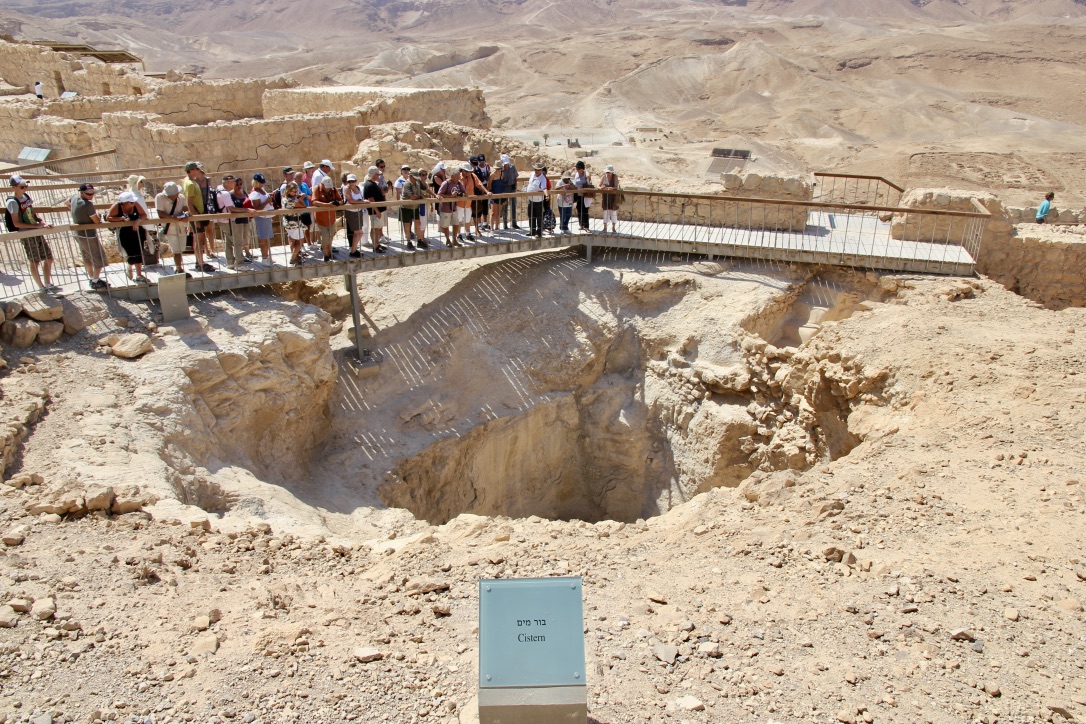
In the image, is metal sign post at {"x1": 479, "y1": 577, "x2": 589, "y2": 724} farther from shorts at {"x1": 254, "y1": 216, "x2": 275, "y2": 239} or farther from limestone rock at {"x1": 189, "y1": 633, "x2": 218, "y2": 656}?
shorts at {"x1": 254, "y1": 216, "x2": 275, "y2": 239}

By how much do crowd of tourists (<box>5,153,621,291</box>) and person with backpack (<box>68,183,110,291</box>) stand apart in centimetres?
1

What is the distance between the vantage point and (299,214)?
10.9m

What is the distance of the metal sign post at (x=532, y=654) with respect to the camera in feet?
13.3

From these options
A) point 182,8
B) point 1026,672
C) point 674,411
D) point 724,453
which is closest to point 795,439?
point 724,453

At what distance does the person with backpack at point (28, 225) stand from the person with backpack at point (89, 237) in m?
0.38

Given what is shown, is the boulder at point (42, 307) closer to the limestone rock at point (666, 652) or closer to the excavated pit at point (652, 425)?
the excavated pit at point (652, 425)

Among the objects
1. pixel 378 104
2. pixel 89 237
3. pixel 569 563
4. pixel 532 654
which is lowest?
pixel 569 563

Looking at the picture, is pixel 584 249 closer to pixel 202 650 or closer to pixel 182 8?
pixel 202 650

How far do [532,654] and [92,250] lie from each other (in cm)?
814

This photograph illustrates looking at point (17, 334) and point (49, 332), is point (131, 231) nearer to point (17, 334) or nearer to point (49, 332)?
point (49, 332)

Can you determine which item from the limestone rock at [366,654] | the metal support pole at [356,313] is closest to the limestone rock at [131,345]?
the metal support pole at [356,313]

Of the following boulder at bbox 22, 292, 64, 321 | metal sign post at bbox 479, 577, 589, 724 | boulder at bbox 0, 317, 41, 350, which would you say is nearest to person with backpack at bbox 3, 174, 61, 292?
boulder at bbox 22, 292, 64, 321

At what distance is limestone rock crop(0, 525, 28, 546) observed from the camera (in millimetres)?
5775

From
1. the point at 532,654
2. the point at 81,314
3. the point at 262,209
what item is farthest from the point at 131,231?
the point at 532,654
